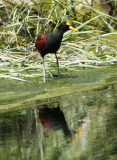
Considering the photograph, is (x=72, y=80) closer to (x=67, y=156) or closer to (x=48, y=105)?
(x=48, y=105)

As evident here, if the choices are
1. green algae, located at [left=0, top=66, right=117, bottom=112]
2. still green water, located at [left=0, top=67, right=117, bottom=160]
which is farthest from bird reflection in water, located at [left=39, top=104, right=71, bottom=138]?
green algae, located at [left=0, top=66, right=117, bottom=112]

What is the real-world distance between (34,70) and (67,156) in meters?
3.48

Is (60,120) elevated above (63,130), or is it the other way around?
(63,130)

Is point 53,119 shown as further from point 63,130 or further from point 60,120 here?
point 63,130

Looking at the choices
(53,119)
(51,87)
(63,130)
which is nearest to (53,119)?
(53,119)

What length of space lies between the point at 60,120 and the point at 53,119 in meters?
0.07

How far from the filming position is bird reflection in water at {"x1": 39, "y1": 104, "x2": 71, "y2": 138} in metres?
2.53

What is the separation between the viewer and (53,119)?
2828mm

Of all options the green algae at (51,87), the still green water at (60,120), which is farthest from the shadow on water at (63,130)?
the green algae at (51,87)

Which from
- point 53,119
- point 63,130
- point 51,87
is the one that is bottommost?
point 51,87

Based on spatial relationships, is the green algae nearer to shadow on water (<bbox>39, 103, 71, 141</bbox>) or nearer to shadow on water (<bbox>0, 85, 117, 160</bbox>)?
shadow on water (<bbox>0, 85, 117, 160</bbox>)

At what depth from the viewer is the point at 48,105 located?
3422 millimetres

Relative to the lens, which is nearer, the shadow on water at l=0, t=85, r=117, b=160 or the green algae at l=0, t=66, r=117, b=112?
the shadow on water at l=0, t=85, r=117, b=160

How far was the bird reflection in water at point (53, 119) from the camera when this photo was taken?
2.53 meters
